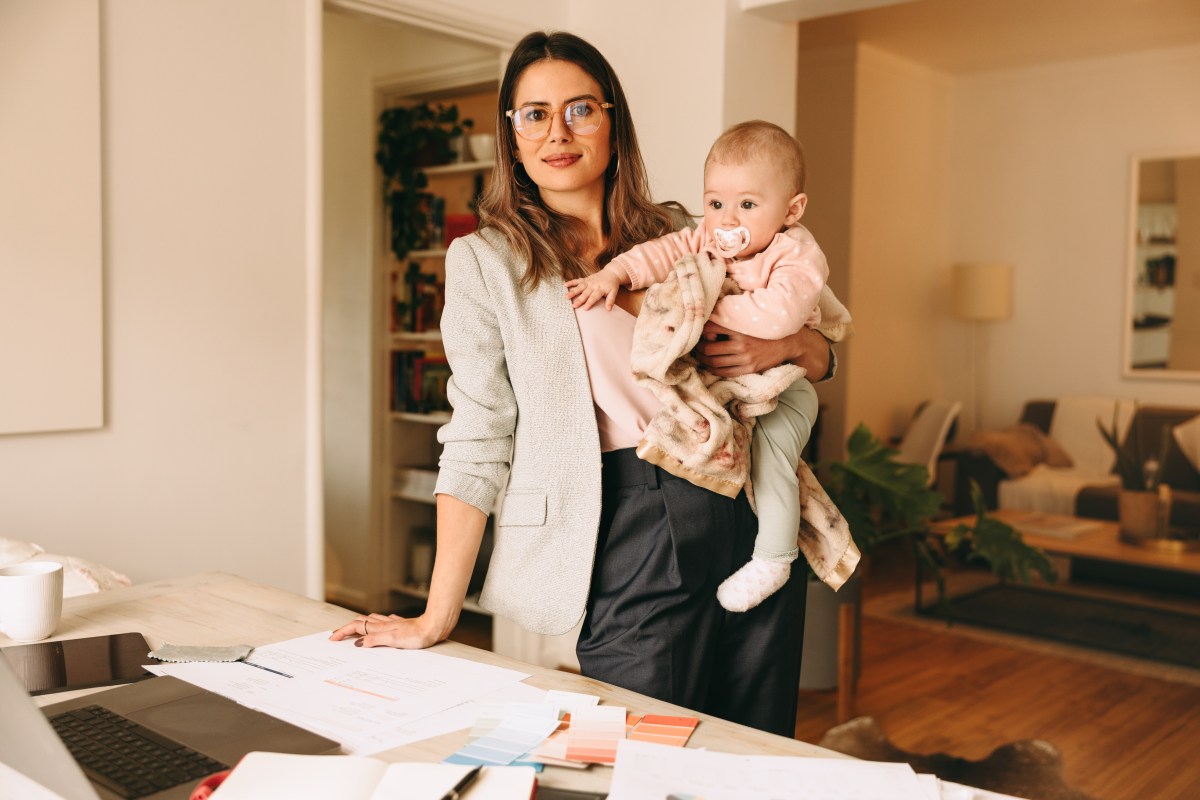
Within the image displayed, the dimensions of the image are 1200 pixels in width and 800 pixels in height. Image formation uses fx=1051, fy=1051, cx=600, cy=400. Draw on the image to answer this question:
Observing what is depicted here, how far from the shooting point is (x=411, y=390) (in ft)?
14.9

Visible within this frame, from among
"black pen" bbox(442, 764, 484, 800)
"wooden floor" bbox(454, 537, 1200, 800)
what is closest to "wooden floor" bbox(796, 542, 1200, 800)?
"wooden floor" bbox(454, 537, 1200, 800)

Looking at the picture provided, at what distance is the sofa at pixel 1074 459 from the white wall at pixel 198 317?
412cm

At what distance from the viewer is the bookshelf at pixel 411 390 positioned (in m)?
4.49

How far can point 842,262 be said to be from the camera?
6.26 metres

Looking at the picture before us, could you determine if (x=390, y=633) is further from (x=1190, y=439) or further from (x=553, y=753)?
(x=1190, y=439)

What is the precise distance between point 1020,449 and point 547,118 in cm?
506

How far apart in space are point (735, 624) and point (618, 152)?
0.72 metres

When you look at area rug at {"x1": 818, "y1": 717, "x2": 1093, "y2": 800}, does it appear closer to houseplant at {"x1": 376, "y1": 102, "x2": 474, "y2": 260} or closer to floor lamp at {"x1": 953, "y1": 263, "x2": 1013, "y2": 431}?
houseplant at {"x1": 376, "y1": 102, "x2": 474, "y2": 260}

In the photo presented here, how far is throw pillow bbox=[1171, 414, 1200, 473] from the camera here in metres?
5.52

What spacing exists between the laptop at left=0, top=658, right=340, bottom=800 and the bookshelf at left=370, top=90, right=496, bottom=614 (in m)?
3.28

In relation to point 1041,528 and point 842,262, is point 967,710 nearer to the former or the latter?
point 1041,528

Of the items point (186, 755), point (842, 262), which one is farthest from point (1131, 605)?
point (186, 755)

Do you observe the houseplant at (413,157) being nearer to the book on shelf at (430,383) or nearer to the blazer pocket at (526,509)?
the book on shelf at (430,383)

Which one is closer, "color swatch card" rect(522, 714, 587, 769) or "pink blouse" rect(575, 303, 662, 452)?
"color swatch card" rect(522, 714, 587, 769)
